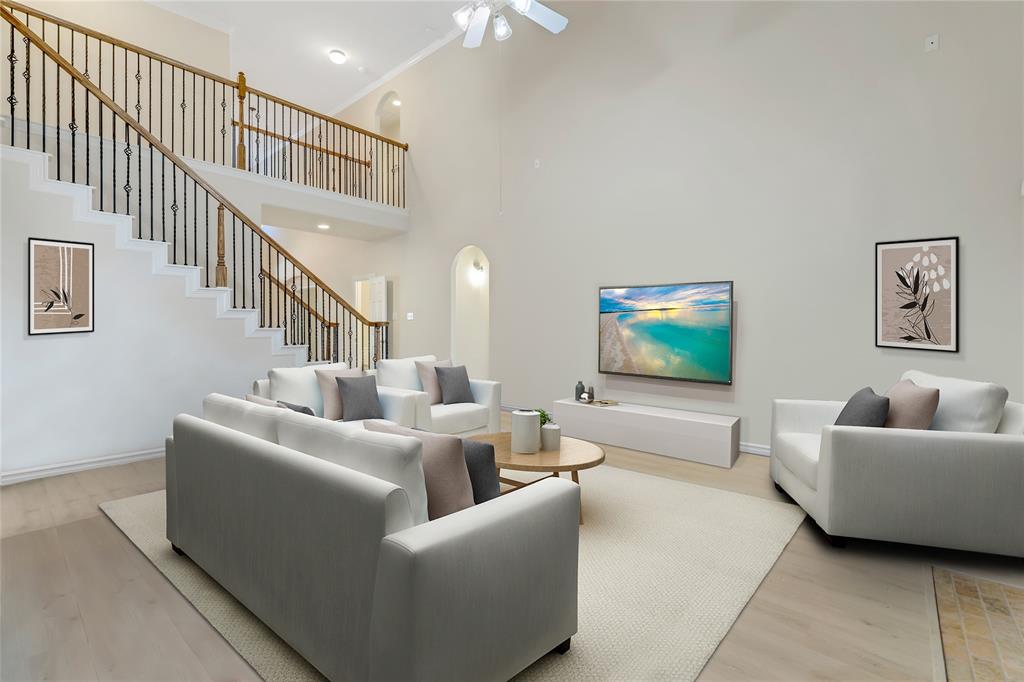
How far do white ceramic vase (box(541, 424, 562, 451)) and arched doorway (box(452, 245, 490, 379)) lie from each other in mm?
4081

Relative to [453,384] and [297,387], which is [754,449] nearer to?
[453,384]

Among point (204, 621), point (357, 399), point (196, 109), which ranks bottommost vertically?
point (204, 621)

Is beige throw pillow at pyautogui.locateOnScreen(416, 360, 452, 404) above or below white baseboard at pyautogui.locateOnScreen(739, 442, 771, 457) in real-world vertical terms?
above

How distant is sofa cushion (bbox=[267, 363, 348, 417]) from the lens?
404 centimetres

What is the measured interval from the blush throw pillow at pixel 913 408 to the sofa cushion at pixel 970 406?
3.3 inches

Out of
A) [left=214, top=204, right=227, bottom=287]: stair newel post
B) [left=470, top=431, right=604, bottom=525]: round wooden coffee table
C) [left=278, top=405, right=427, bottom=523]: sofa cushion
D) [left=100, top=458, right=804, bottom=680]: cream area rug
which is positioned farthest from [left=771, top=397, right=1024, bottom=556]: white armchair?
[left=214, top=204, right=227, bottom=287]: stair newel post

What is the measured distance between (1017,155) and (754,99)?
1863mm

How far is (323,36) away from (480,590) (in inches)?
322

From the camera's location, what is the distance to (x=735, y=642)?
1880 millimetres

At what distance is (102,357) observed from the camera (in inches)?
160

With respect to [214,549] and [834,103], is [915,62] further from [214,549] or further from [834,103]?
[214,549]

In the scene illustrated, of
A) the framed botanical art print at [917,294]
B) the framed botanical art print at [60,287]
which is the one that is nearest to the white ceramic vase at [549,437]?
the framed botanical art print at [917,294]

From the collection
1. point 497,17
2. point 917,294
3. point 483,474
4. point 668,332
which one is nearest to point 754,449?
point 668,332

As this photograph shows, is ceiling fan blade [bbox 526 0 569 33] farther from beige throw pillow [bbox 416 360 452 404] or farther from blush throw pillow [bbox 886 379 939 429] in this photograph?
blush throw pillow [bbox 886 379 939 429]
